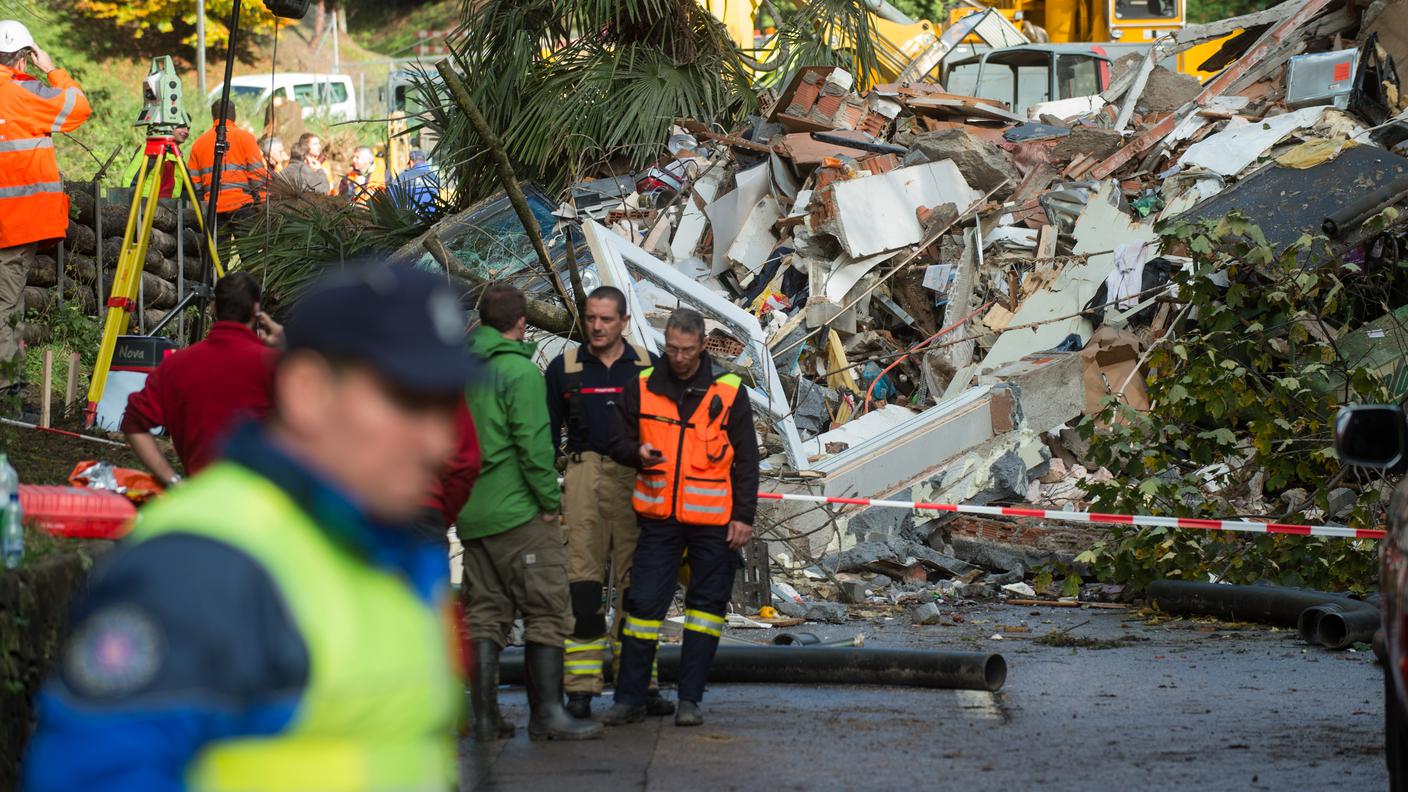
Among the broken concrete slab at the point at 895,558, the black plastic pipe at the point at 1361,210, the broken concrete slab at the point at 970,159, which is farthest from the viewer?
the broken concrete slab at the point at 970,159

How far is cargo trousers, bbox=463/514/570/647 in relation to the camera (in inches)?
244

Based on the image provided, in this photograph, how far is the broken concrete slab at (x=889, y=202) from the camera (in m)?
12.9

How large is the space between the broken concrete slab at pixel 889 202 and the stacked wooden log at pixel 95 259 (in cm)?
493

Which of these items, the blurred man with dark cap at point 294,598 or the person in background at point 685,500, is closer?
the blurred man with dark cap at point 294,598

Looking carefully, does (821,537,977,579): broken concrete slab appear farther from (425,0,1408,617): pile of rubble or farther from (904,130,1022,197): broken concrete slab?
(904,130,1022,197): broken concrete slab

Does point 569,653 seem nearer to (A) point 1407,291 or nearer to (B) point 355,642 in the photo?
(B) point 355,642

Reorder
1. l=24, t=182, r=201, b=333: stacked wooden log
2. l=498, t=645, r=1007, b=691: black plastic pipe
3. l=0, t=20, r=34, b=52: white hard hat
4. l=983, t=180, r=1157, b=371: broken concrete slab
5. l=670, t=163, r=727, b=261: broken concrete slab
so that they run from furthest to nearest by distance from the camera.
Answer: l=670, t=163, r=727, b=261: broken concrete slab < l=983, t=180, r=1157, b=371: broken concrete slab < l=24, t=182, r=201, b=333: stacked wooden log < l=0, t=20, r=34, b=52: white hard hat < l=498, t=645, r=1007, b=691: black plastic pipe

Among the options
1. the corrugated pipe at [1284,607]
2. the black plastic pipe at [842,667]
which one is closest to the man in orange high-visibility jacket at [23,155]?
the black plastic pipe at [842,667]

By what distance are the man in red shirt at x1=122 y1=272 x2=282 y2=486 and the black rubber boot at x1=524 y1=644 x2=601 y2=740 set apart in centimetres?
153

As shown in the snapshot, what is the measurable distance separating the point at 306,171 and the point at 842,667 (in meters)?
11.3

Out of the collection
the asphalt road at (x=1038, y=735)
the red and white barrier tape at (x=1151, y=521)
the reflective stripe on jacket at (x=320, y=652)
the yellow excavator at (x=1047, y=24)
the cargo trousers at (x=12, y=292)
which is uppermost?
the yellow excavator at (x=1047, y=24)

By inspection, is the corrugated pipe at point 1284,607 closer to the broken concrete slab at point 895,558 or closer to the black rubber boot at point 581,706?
the broken concrete slab at point 895,558

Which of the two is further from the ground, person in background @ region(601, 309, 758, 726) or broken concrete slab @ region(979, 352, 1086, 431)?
broken concrete slab @ region(979, 352, 1086, 431)

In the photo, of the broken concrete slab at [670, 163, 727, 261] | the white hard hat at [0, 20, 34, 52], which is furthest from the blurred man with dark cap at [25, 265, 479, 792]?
the broken concrete slab at [670, 163, 727, 261]
